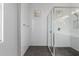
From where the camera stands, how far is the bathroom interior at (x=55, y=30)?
12.8 feet

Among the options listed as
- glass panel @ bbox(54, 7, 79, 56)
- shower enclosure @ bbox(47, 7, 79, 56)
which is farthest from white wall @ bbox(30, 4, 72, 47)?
glass panel @ bbox(54, 7, 79, 56)

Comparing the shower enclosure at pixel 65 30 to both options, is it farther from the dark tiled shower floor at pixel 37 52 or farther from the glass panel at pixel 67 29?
the dark tiled shower floor at pixel 37 52

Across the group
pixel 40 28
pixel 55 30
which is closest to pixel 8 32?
pixel 55 30

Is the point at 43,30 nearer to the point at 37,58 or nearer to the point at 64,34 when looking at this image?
the point at 64,34

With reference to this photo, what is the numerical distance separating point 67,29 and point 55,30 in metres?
0.87

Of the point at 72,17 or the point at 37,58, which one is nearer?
the point at 37,58

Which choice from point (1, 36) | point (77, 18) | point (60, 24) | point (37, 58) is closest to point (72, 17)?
point (77, 18)

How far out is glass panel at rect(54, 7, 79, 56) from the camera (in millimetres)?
4152

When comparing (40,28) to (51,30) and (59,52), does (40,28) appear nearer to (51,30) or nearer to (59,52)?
(51,30)

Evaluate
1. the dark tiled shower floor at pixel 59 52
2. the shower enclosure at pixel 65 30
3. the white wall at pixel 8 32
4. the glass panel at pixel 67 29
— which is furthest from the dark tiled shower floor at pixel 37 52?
the white wall at pixel 8 32

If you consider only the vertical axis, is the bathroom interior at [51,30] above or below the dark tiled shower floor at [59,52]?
above

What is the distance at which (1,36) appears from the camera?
1.64 meters

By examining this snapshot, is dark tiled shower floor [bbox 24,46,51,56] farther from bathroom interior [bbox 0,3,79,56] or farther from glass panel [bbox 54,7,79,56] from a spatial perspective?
glass panel [bbox 54,7,79,56]

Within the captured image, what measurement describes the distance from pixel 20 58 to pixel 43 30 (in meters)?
4.29
